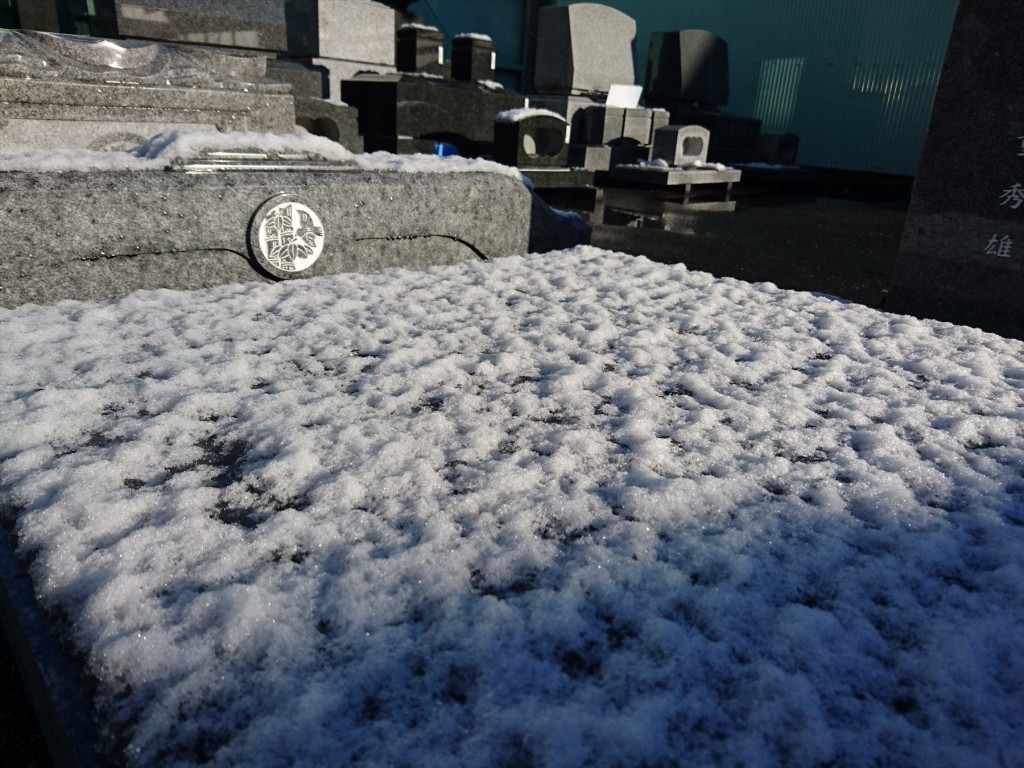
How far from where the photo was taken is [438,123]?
10.5 m

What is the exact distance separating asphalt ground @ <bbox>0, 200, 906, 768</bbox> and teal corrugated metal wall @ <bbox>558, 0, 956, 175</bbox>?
8312mm

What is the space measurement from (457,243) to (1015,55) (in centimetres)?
343

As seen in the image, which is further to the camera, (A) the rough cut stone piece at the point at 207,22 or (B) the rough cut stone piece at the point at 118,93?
(A) the rough cut stone piece at the point at 207,22

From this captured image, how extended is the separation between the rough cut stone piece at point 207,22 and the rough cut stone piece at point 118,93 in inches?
27.8

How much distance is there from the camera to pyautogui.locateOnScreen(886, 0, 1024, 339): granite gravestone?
12.9 feet

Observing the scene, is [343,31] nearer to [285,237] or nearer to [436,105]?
[436,105]

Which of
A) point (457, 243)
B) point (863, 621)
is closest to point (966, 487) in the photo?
point (863, 621)

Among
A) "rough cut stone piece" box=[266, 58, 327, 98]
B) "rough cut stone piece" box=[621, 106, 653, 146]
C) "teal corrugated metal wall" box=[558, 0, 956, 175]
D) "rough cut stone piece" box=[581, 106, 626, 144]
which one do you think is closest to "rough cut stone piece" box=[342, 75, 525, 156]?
"rough cut stone piece" box=[266, 58, 327, 98]

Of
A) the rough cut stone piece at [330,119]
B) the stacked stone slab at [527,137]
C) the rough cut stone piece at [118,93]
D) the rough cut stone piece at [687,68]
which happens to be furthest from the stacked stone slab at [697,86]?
the rough cut stone piece at [118,93]

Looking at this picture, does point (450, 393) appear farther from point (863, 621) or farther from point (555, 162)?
point (555, 162)

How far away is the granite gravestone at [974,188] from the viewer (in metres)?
3.94

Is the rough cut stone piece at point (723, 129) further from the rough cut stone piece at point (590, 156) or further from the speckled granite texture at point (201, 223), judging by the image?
the speckled granite texture at point (201, 223)

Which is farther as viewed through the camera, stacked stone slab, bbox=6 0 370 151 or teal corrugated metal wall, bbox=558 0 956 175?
teal corrugated metal wall, bbox=558 0 956 175

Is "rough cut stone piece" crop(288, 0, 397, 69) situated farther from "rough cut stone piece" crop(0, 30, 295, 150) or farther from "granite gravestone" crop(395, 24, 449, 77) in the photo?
"rough cut stone piece" crop(0, 30, 295, 150)
